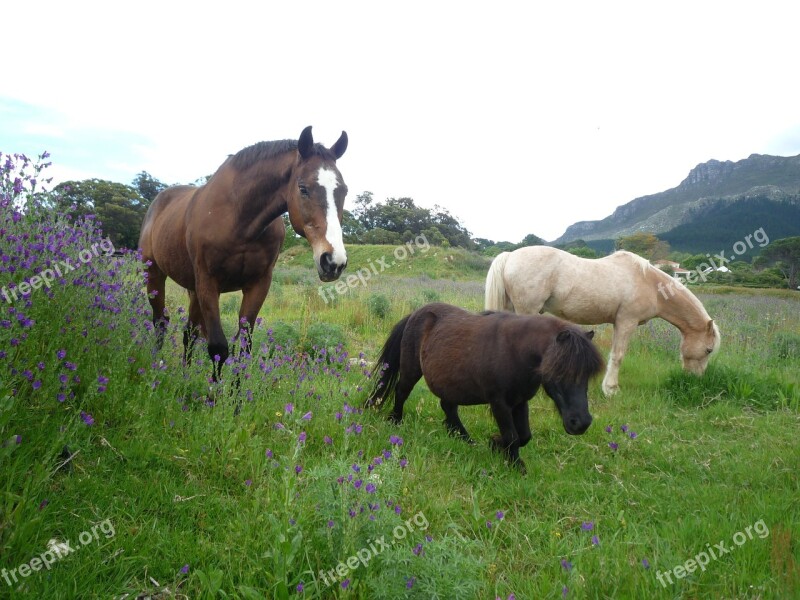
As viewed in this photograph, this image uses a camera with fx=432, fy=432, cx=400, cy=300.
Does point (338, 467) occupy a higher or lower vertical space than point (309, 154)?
lower

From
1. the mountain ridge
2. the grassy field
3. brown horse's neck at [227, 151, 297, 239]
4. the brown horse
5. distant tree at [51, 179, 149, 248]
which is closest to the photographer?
the grassy field

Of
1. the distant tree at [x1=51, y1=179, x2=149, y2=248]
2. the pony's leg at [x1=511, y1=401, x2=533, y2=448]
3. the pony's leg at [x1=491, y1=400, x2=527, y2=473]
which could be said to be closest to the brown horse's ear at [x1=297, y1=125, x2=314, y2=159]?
the pony's leg at [x1=491, y1=400, x2=527, y2=473]

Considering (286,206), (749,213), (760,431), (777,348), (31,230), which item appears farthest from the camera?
(749,213)

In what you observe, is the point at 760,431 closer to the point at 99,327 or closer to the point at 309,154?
the point at 309,154

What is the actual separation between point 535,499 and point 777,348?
7703 mm

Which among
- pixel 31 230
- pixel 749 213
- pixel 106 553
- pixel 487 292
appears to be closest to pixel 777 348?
pixel 487 292

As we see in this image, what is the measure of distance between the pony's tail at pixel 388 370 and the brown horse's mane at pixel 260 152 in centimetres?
175

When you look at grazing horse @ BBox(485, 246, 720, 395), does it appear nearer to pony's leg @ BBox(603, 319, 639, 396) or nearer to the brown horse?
pony's leg @ BBox(603, 319, 639, 396)

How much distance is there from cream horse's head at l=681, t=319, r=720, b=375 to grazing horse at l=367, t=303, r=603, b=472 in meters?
4.04

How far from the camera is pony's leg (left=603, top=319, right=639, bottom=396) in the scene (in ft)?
19.3

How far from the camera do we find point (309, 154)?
365 cm

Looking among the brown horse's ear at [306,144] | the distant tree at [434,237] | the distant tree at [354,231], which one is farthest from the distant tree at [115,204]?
the brown horse's ear at [306,144]

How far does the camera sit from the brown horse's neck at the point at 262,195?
3852 millimetres

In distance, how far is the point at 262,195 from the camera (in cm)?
391
